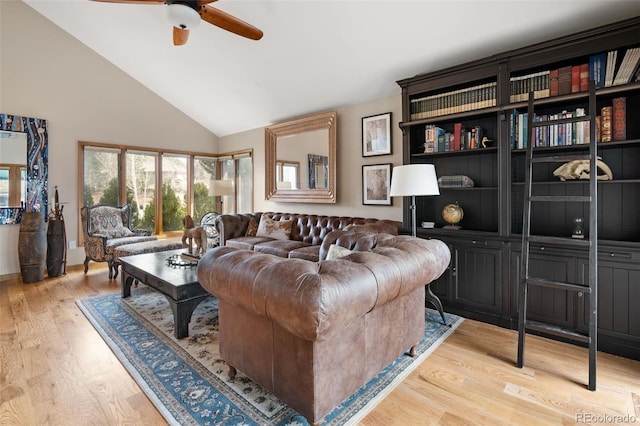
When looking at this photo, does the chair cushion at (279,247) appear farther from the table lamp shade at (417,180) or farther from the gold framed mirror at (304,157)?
the table lamp shade at (417,180)

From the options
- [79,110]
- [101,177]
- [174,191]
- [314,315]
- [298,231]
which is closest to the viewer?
[314,315]

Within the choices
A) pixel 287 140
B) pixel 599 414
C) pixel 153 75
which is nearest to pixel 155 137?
pixel 153 75

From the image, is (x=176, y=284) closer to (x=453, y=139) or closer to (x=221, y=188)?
(x=453, y=139)

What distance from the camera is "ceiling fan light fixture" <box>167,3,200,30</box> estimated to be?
2.37 m

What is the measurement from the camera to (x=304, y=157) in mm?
5219

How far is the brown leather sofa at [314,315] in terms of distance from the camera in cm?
138

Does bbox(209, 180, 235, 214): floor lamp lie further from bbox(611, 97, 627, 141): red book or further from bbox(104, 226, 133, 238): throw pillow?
bbox(611, 97, 627, 141): red book

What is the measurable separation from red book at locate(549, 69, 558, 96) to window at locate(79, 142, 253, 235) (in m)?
4.85

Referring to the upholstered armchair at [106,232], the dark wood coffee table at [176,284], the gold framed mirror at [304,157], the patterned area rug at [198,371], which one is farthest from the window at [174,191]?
the patterned area rug at [198,371]

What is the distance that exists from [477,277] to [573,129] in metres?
1.48

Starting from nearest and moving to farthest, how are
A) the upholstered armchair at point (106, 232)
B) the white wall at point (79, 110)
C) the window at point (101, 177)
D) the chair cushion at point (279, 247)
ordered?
the chair cushion at point (279, 247)
the white wall at point (79, 110)
the upholstered armchair at point (106, 232)
the window at point (101, 177)

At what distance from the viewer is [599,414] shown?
179 centimetres

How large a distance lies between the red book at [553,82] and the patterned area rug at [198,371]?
2168 mm

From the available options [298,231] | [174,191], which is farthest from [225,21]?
[174,191]
